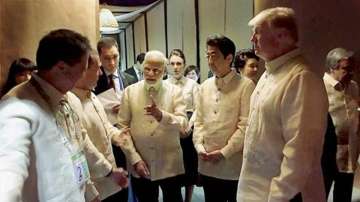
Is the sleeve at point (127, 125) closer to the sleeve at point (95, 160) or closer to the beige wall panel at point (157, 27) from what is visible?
the sleeve at point (95, 160)

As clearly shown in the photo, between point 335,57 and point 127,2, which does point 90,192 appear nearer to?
point 335,57

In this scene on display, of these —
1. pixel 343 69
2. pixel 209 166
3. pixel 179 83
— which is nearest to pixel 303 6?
pixel 343 69

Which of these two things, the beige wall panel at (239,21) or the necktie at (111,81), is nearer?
the necktie at (111,81)

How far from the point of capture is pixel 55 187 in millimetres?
1545

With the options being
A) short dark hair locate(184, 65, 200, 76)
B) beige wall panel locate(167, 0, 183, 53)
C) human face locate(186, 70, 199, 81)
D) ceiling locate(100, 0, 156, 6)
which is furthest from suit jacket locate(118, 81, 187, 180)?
beige wall panel locate(167, 0, 183, 53)

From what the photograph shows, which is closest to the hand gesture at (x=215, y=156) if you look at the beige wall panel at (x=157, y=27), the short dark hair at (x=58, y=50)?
the short dark hair at (x=58, y=50)

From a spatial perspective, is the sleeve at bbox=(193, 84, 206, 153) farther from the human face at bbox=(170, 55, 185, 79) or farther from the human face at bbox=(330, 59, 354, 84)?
the human face at bbox=(170, 55, 185, 79)

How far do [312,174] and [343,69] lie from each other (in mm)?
1522

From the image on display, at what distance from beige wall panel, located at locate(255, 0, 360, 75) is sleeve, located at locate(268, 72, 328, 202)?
199 cm

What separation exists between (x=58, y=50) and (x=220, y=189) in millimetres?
1573

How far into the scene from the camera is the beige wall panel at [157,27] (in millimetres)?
7718

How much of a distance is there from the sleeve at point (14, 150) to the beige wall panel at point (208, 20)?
4.28m

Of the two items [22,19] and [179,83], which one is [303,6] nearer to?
[179,83]

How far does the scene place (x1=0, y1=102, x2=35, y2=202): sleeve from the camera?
1.24 meters
